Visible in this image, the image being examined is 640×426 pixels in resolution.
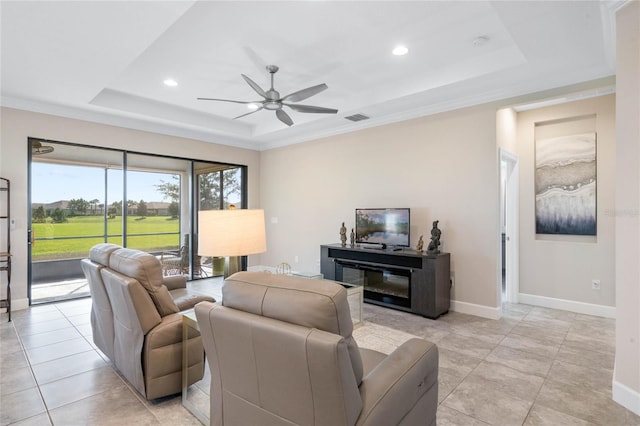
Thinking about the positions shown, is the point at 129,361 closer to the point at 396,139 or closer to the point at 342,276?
the point at 342,276

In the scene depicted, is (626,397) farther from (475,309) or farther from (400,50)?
(400,50)

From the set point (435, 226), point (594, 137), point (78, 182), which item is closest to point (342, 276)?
point (435, 226)

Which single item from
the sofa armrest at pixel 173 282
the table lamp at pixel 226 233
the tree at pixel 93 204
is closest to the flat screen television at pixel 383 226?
the sofa armrest at pixel 173 282

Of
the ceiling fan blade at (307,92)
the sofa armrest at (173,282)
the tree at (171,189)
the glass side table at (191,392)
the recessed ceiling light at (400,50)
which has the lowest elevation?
the glass side table at (191,392)

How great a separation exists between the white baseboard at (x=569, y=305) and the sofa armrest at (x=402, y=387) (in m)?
3.71

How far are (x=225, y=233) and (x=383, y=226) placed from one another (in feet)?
10.2

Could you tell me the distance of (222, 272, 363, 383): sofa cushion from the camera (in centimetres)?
122

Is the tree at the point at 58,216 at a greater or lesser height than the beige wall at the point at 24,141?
lesser

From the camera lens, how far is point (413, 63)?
3645 millimetres

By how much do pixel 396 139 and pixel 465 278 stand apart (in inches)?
86.5

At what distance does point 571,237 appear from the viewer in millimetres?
4305

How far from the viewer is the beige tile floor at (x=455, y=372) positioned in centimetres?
212

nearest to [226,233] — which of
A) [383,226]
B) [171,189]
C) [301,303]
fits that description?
[301,303]

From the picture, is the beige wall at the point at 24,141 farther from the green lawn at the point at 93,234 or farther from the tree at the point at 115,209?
the tree at the point at 115,209
